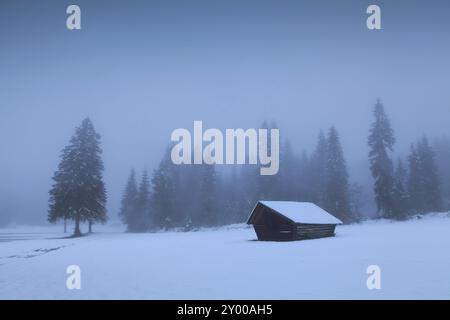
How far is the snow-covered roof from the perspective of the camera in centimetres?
2709

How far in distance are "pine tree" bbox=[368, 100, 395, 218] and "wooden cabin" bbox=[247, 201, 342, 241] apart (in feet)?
58.1

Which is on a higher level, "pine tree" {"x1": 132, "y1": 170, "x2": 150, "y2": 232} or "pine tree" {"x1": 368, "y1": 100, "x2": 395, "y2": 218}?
"pine tree" {"x1": 368, "y1": 100, "x2": 395, "y2": 218}

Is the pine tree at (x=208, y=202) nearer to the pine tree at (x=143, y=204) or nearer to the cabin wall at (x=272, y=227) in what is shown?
the pine tree at (x=143, y=204)

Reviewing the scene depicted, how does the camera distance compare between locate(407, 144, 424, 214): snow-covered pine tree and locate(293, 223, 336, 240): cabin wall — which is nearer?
locate(293, 223, 336, 240): cabin wall

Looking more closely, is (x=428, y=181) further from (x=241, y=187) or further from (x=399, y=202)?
(x=241, y=187)

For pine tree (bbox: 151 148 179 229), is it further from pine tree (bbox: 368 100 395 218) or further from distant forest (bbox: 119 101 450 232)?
pine tree (bbox: 368 100 395 218)

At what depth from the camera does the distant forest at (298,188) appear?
46.7 metres

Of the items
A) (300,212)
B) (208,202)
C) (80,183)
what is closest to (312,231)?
(300,212)

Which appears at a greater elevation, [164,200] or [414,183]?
[414,183]

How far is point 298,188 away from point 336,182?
12.6 meters

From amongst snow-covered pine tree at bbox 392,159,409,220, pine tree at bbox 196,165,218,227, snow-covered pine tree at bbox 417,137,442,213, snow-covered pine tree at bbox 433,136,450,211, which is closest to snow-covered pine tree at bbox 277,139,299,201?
pine tree at bbox 196,165,218,227

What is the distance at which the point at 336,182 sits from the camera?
1918 inches

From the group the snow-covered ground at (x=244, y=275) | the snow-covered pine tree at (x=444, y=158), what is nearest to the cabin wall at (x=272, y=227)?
the snow-covered ground at (x=244, y=275)
